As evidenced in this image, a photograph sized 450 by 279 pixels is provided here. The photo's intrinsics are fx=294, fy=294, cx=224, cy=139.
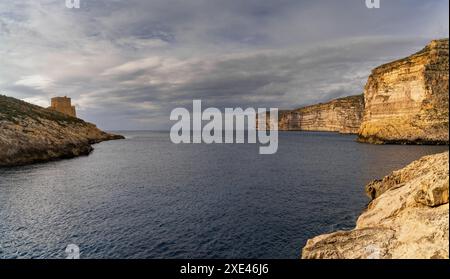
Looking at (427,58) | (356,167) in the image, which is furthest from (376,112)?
(356,167)

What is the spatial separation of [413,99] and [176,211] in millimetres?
121393

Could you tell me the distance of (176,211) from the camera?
131ft

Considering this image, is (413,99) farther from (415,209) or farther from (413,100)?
(415,209)

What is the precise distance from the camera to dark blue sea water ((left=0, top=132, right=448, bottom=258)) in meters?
28.8

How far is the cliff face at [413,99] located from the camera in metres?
115

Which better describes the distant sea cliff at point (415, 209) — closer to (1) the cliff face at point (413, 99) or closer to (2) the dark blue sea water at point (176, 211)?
(1) the cliff face at point (413, 99)

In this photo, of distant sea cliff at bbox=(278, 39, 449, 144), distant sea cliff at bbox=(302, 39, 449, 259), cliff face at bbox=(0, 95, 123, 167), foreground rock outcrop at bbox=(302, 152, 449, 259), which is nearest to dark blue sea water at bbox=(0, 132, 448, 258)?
distant sea cliff at bbox=(302, 39, 449, 259)

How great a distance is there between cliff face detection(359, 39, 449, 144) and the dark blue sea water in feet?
214

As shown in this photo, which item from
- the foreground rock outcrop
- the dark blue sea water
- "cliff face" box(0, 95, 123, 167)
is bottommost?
the dark blue sea water

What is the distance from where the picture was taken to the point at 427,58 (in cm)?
11850

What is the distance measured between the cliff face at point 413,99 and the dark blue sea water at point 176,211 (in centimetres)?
6538

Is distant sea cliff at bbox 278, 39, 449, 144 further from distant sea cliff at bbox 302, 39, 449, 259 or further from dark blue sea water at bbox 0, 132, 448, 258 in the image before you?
dark blue sea water at bbox 0, 132, 448, 258
